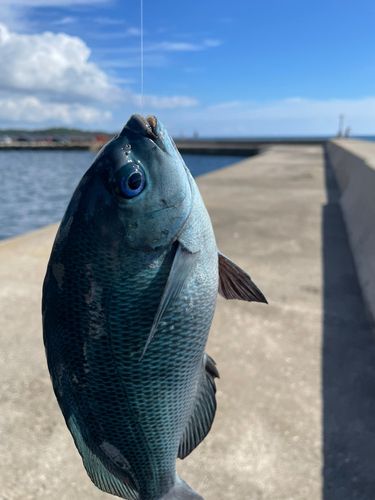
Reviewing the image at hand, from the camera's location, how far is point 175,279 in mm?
1316

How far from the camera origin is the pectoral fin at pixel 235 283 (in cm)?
158

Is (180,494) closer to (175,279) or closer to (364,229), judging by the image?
(175,279)

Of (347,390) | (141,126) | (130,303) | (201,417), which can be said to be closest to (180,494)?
(201,417)

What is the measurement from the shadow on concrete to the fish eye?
2072 mm

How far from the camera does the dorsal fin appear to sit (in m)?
1.63

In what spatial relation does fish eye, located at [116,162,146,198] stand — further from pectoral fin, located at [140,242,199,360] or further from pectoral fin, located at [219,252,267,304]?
pectoral fin, located at [219,252,267,304]

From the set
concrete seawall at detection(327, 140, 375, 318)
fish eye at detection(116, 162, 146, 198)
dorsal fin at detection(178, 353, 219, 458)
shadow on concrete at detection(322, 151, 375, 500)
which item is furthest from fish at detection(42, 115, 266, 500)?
concrete seawall at detection(327, 140, 375, 318)

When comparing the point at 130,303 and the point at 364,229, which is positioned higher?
the point at 130,303

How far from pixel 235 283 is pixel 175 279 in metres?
0.34

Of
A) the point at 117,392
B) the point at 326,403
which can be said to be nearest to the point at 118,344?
the point at 117,392

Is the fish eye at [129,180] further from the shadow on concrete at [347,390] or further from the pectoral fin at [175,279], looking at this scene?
the shadow on concrete at [347,390]

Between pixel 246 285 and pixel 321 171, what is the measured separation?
17.3m

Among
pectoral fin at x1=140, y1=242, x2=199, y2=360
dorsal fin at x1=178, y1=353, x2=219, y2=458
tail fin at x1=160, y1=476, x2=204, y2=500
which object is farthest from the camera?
dorsal fin at x1=178, y1=353, x2=219, y2=458

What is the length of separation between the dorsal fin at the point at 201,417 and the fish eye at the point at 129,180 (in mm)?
669
